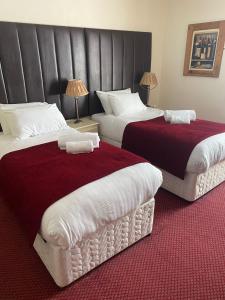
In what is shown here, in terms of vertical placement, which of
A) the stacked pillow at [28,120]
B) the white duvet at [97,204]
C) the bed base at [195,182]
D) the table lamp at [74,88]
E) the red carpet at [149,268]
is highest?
the table lamp at [74,88]

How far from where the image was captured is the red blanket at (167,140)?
2082mm

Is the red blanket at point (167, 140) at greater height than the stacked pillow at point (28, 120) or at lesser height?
lesser

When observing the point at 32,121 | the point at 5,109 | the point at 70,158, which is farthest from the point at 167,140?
the point at 5,109

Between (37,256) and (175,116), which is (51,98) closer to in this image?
(175,116)

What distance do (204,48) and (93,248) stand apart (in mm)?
3279

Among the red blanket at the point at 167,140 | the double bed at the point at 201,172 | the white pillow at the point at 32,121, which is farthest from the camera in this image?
the white pillow at the point at 32,121

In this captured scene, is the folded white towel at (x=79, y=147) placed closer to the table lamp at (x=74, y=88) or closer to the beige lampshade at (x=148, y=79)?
the table lamp at (x=74, y=88)

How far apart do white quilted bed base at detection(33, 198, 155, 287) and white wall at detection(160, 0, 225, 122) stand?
99.0 inches

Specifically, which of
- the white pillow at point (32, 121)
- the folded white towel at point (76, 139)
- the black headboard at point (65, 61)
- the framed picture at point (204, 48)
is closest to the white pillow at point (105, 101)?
the black headboard at point (65, 61)

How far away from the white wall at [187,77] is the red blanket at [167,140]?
109 centimetres

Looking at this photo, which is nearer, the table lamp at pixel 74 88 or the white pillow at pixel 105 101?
the table lamp at pixel 74 88

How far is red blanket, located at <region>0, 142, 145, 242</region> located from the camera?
4.29 ft

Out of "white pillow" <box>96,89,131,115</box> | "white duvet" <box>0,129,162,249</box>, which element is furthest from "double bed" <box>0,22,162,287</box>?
"white pillow" <box>96,89,131,115</box>

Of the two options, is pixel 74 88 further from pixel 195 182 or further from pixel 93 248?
pixel 93 248
